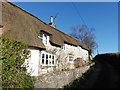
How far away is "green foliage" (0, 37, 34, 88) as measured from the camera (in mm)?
4340

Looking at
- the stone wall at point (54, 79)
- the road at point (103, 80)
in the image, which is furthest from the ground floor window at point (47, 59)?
the road at point (103, 80)

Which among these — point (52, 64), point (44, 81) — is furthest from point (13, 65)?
point (52, 64)

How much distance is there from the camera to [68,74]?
25.8 ft

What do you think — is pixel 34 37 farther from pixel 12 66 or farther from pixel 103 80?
pixel 103 80

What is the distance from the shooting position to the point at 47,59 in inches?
463

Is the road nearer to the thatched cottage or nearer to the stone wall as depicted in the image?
the stone wall

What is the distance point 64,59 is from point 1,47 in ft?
39.2

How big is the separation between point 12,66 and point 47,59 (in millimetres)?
7120

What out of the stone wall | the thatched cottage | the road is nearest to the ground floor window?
the thatched cottage

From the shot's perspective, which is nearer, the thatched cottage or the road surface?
the road surface

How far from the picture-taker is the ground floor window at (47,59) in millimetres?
11070

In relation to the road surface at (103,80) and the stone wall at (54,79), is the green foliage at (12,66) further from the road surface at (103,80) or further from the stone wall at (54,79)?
the road surface at (103,80)

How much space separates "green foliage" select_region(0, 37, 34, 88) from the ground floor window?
5573 mm

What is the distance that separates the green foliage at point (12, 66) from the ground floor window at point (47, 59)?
5.57 meters
